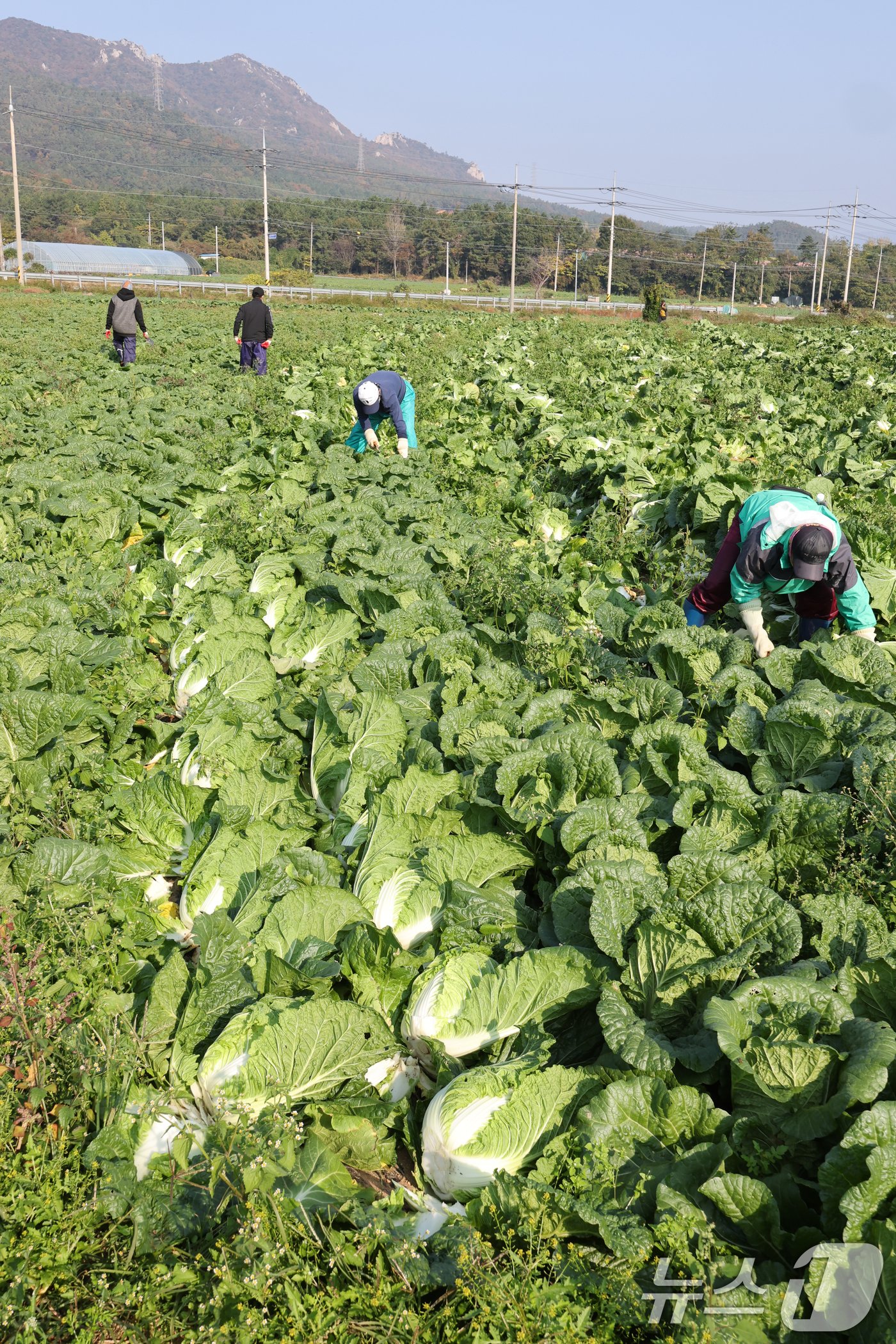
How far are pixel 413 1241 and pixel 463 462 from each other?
31.1 ft

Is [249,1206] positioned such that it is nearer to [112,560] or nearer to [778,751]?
[778,751]

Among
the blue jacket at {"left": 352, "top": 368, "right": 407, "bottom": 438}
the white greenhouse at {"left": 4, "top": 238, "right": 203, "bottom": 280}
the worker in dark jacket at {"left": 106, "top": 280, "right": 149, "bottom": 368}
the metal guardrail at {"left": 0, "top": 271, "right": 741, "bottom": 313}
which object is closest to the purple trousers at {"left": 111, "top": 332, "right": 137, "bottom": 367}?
the worker in dark jacket at {"left": 106, "top": 280, "right": 149, "bottom": 368}

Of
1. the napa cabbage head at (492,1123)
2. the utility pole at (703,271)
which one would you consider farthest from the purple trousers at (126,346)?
the utility pole at (703,271)

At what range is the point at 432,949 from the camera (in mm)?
3564

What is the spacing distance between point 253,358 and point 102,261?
70953 mm

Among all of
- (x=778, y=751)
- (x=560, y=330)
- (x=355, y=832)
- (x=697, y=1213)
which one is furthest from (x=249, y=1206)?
(x=560, y=330)

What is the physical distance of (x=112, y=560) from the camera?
7648 millimetres

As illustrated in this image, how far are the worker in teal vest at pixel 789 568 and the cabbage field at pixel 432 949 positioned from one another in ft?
0.82

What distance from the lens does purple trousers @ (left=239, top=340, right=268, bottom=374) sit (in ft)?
57.6

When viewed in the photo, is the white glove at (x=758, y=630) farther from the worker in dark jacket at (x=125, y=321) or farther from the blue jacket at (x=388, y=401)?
the worker in dark jacket at (x=125, y=321)

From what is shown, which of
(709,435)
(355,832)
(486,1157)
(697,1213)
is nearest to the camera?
(697,1213)

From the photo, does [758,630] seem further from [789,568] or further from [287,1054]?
[287,1054]

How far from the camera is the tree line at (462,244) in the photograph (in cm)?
10612

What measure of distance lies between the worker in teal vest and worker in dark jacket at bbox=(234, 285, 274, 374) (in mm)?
12774
